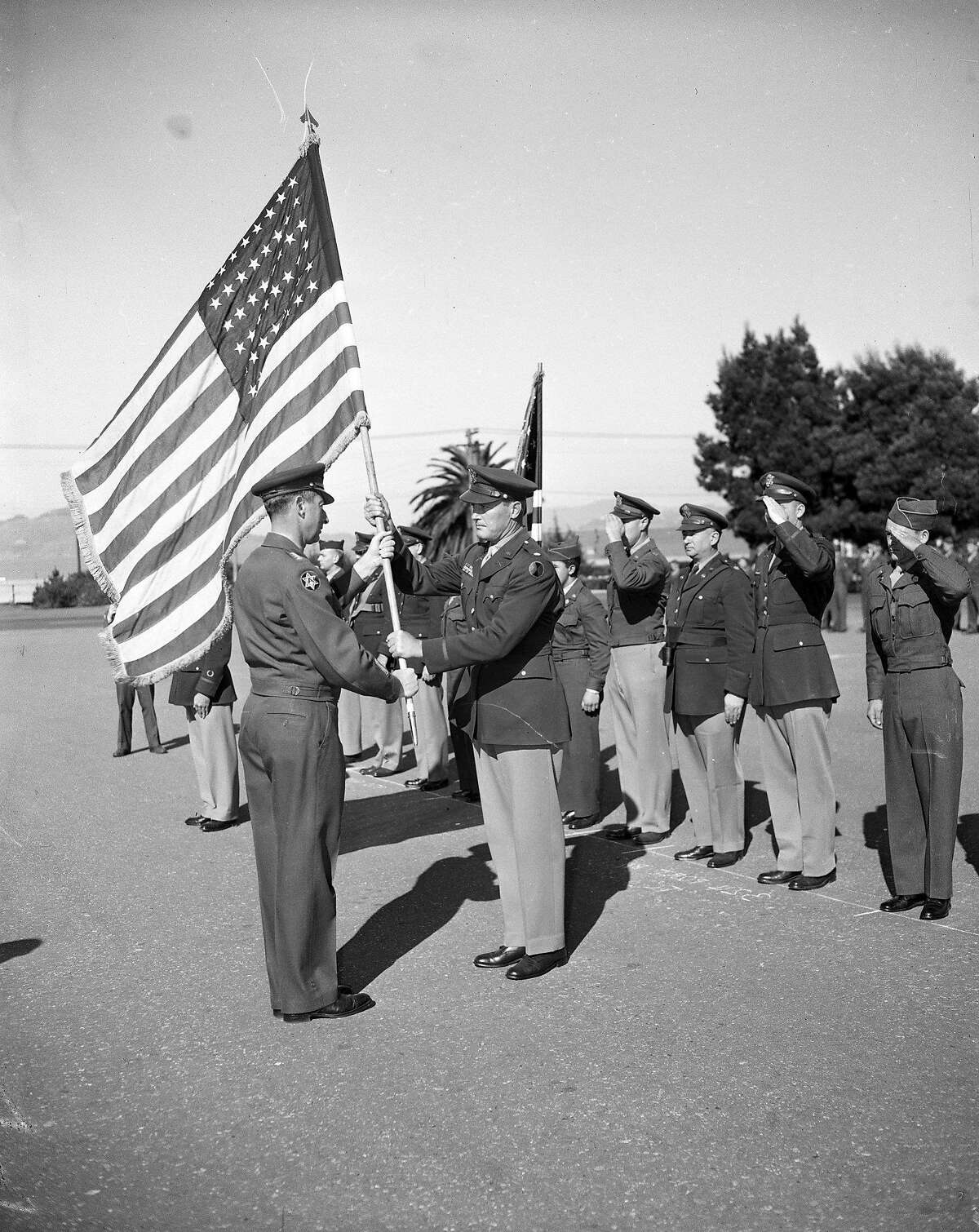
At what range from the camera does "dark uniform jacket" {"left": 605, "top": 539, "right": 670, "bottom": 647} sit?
7.52m

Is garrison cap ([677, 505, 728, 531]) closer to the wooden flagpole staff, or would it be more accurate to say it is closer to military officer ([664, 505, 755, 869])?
military officer ([664, 505, 755, 869])

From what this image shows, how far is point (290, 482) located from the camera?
4.81m

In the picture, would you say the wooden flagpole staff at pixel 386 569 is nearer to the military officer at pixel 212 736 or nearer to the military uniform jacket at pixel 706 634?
the military uniform jacket at pixel 706 634

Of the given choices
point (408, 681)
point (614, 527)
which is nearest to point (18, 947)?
point (408, 681)

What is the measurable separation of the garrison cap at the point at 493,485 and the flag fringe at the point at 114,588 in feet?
2.38

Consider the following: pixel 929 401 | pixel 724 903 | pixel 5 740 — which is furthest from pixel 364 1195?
pixel 929 401

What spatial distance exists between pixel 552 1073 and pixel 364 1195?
92cm

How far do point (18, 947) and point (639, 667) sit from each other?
4103 millimetres

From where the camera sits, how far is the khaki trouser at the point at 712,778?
6879 millimetres

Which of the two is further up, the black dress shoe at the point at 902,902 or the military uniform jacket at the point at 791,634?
the military uniform jacket at the point at 791,634

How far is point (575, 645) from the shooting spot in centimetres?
860

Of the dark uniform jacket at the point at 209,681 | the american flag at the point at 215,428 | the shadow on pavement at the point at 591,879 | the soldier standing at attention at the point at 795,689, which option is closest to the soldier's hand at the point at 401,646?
the american flag at the point at 215,428

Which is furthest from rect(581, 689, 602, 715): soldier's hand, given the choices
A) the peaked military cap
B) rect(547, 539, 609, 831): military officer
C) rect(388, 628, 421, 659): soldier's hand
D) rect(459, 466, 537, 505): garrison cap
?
the peaked military cap

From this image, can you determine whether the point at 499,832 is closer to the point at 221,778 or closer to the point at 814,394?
the point at 221,778
